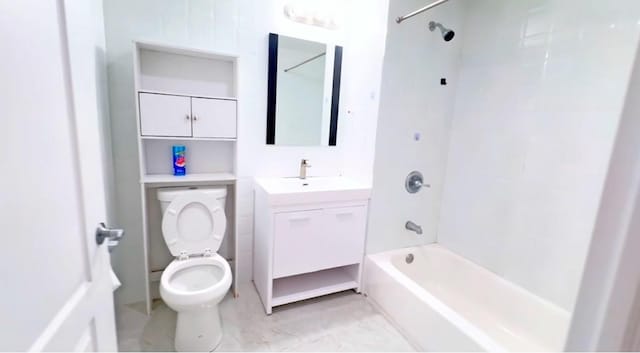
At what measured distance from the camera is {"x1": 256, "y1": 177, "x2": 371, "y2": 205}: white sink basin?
1.81 meters

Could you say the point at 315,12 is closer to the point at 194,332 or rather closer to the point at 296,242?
the point at 296,242

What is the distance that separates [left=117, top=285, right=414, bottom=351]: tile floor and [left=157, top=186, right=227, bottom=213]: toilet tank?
2.43 ft

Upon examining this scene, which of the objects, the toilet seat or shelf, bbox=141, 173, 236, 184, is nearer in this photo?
the toilet seat

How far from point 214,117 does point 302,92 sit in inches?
29.2

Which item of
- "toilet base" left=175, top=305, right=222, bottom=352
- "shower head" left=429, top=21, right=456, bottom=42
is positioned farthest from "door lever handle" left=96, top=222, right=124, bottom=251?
"shower head" left=429, top=21, right=456, bottom=42

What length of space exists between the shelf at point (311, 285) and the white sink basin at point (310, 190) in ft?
2.29

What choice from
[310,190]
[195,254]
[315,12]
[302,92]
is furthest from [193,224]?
[315,12]

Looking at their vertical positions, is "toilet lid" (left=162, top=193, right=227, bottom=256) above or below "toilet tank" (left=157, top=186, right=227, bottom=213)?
below

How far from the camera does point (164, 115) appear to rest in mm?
1728

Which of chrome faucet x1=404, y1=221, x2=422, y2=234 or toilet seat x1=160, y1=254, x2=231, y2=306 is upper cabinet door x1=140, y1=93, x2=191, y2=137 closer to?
toilet seat x1=160, y1=254, x2=231, y2=306

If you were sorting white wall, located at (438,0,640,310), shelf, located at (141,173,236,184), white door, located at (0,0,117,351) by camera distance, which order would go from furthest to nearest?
shelf, located at (141,173,236,184) < white wall, located at (438,0,640,310) < white door, located at (0,0,117,351)

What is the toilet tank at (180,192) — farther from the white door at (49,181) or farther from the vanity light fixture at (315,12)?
the vanity light fixture at (315,12)

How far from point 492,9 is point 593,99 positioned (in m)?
0.90

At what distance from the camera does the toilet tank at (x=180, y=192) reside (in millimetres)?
1804
